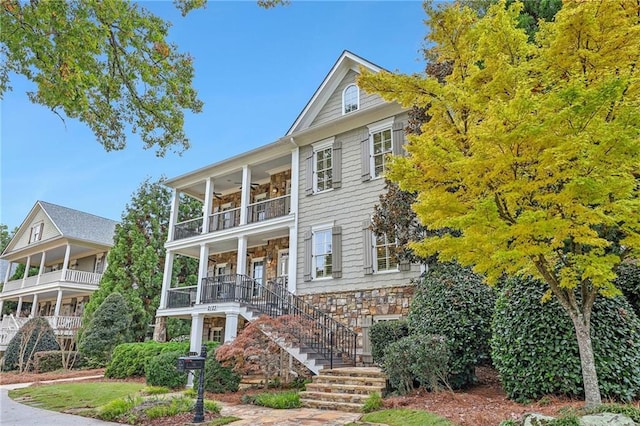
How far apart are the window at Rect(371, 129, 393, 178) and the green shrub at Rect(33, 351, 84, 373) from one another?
14931 millimetres

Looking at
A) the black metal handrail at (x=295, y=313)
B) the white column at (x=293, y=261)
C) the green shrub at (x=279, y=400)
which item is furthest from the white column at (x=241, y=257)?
the green shrub at (x=279, y=400)

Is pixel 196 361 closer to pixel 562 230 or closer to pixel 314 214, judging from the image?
pixel 562 230

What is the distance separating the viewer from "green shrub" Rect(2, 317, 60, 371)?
1748 centimetres

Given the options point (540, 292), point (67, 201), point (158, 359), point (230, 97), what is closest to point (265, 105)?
point (230, 97)

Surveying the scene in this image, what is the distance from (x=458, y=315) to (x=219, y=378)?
589 cm

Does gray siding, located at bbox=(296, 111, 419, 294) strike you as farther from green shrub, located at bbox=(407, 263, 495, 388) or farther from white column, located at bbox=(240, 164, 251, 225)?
white column, located at bbox=(240, 164, 251, 225)

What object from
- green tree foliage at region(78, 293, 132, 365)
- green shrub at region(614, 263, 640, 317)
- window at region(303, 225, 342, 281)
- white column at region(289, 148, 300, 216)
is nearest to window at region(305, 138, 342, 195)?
white column at region(289, 148, 300, 216)

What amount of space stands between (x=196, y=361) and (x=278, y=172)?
1051cm

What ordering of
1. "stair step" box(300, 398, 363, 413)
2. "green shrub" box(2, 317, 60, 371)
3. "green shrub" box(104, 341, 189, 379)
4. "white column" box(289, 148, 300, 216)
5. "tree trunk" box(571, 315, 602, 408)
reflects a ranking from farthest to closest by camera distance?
"green shrub" box(2, 317, 60, 371), "white column" box(289, 148, 300, 216), "green shrub" box(104, 341, 189, 379), "stair step" box(300, 398, 363, 413), "tree trunk" box(571, 315, 602, 408)

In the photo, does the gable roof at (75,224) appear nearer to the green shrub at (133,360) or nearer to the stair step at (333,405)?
the green shrub at (133,360)

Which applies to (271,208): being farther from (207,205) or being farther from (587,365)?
(587,365)

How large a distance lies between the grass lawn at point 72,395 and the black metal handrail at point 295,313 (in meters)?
3.55

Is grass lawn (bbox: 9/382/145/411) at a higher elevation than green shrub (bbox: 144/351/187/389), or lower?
lower

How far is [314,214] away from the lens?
14.0 metres
